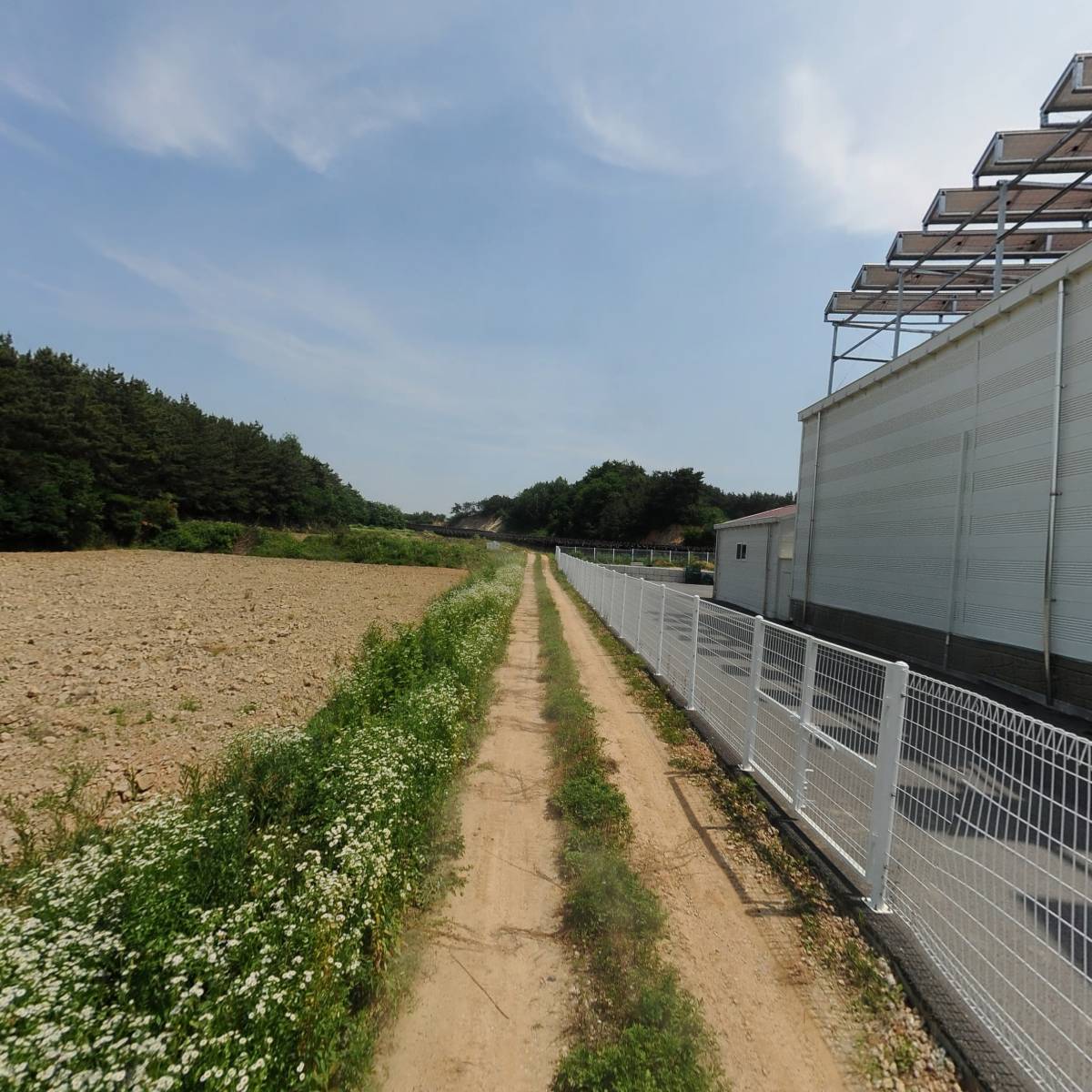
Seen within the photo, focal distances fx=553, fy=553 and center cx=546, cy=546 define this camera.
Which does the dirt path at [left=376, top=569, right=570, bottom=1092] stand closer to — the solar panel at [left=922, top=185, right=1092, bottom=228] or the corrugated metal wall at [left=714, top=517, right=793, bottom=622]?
the solar panel at [left=922, top=185, right=1092, bottom=228]

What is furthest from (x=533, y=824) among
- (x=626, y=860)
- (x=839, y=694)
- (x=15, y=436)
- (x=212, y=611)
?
(x=15, y=436)

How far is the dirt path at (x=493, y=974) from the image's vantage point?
2.16 metres

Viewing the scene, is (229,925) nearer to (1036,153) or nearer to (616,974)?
(616,974)

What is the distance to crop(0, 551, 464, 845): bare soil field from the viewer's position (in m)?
5.03

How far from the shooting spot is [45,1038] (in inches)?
61.5

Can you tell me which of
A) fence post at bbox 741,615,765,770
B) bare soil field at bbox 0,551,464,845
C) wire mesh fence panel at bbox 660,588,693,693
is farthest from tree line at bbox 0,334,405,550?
fence post at bbox 741,615,765,770

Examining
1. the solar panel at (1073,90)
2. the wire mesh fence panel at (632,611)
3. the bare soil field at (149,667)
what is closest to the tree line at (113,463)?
the bare soil field at (149,667)

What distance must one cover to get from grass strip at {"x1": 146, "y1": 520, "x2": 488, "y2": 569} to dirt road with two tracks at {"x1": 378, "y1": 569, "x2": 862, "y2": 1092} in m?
35.8

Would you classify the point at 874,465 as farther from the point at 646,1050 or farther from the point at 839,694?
the point at 646,1050

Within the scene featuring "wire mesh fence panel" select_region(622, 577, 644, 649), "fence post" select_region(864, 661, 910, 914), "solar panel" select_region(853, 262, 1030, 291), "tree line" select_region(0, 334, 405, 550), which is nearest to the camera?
"fence post" select_region(864, 661, 910, 914)

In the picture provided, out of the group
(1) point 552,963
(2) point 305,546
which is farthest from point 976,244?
(2) point 305,546

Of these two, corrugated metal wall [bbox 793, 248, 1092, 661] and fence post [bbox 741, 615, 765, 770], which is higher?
corrugated metal wall [bbox 793, 248, 1092, 661]

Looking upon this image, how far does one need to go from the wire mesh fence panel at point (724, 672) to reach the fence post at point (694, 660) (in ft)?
0.11

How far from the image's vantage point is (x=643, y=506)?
66.6 meters
